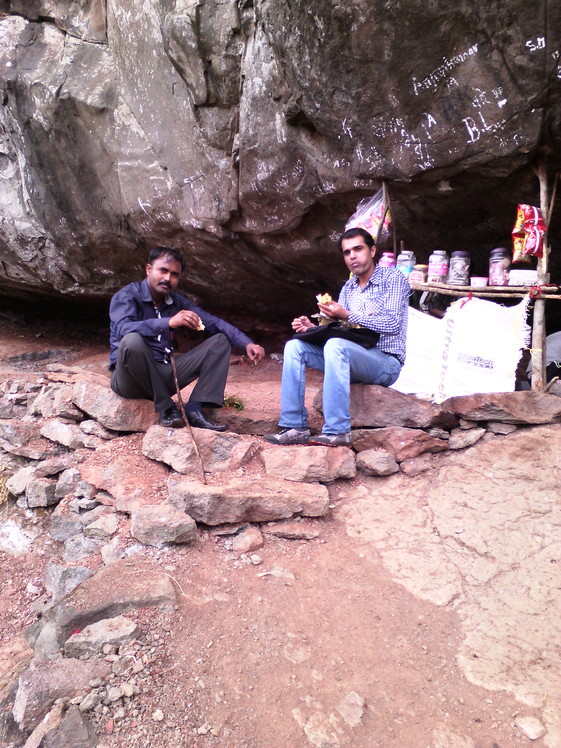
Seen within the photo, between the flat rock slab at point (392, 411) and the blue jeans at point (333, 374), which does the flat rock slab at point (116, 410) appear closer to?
the blue jeans at point (333, 374)

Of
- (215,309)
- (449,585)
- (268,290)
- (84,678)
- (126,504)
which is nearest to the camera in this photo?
(84,678)

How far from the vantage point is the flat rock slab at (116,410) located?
356cm

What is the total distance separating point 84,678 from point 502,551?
6.26 feet

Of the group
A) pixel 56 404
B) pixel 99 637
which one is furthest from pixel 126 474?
pixel 56 404

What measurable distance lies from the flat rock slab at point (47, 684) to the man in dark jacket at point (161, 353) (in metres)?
1.70

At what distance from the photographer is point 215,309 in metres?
7.02

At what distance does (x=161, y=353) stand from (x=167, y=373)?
180 mm

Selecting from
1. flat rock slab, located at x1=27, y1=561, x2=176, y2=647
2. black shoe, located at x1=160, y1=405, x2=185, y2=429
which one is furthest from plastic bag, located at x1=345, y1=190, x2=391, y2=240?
flat rock slab, located at x1=27, y1=561, x2=176, y2=647

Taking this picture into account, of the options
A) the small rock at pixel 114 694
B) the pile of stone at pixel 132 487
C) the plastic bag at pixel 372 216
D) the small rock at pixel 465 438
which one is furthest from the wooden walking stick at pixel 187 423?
the plastic bag at pixel 372 216

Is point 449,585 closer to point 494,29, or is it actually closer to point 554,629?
point 554,629

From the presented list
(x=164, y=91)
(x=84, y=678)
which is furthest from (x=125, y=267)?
(x=84, y=678)

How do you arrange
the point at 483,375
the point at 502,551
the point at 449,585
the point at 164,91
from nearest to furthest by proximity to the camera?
the point at 449,585
the point at 502,551
the point at 483,375
the point at 164,91

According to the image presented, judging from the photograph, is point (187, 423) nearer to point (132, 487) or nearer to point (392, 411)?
point (132, 487)

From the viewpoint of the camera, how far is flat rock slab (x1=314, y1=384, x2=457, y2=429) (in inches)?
134
